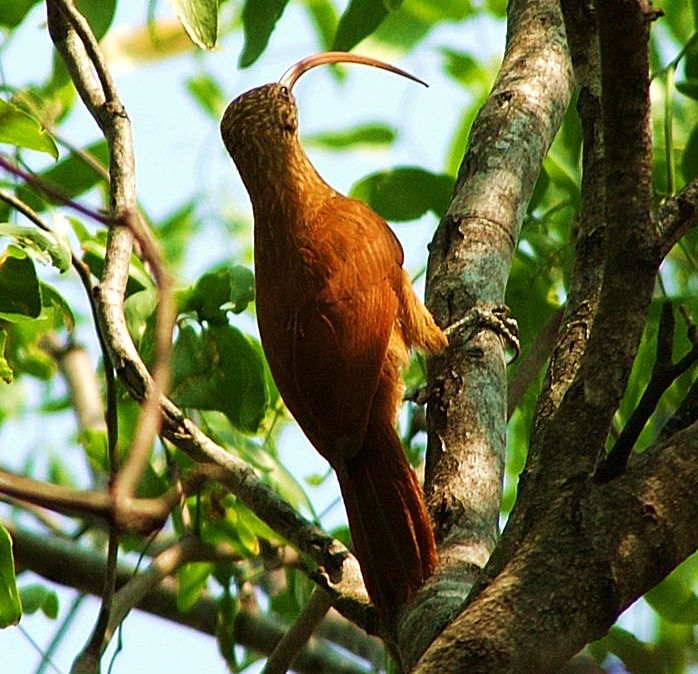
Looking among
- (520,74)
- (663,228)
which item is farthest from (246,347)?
(663,228)

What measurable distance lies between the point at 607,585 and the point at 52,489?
0.82 m

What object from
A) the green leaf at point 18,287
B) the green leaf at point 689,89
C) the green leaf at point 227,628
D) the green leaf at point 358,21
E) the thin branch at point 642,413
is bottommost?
the thin branch at point 642,413

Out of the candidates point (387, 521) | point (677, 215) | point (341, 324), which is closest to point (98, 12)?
point (341, 324)

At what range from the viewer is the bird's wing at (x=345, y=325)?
296cm

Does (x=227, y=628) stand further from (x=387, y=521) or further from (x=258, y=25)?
(x=258, y=25)

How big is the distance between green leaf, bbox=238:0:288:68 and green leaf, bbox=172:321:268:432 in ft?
1.88

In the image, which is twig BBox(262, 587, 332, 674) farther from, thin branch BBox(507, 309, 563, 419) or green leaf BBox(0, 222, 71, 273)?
green leaf BBox(0, 222, 71, 273)

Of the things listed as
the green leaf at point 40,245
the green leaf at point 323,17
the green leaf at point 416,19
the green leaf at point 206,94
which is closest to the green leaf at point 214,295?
the green leaf at point 40,245

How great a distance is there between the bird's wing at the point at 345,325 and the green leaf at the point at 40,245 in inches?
30.5

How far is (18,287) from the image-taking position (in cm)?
238

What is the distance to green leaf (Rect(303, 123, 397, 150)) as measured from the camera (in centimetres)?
454

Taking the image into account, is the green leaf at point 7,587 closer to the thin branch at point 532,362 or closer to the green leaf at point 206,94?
the thin branch at point 532,362

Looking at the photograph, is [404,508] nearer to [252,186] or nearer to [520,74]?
[520,74]

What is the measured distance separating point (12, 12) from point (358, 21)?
754 millimetres
